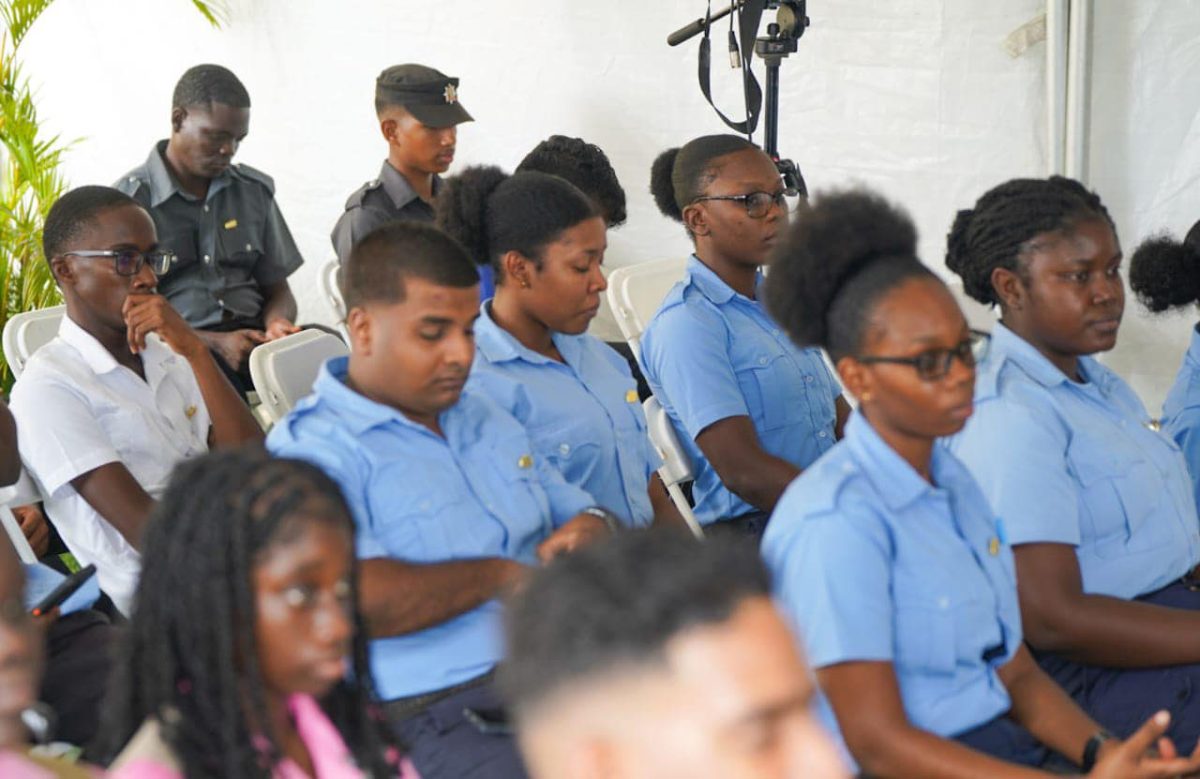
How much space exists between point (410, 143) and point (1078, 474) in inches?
102

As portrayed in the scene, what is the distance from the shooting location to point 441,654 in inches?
84.3

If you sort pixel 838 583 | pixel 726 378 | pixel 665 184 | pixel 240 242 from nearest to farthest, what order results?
pixel 838 583
pixel 726 378
pixel 665 184
pixel 240 242

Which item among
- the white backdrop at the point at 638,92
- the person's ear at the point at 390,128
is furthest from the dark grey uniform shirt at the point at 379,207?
the white backdrop at the point at 638,92

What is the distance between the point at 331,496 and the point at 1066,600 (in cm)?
119

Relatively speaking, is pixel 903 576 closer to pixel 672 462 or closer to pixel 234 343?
pixel 672 462

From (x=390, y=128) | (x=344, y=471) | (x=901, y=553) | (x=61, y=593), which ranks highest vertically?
(x=390, y=128)

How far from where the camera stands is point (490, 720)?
2.05 m

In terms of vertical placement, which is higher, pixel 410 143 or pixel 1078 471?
pixel 410 143

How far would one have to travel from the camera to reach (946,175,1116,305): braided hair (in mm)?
2506

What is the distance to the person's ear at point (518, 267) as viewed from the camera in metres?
2.71

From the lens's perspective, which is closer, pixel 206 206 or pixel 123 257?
pixel 123 257

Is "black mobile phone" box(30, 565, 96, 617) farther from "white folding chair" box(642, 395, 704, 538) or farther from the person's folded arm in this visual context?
the person's folded arm

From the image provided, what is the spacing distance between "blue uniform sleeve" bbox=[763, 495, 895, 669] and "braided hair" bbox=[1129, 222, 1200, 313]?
1624 mm

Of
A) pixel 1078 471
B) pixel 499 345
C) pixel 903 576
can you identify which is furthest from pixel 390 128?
pixel 903 576
